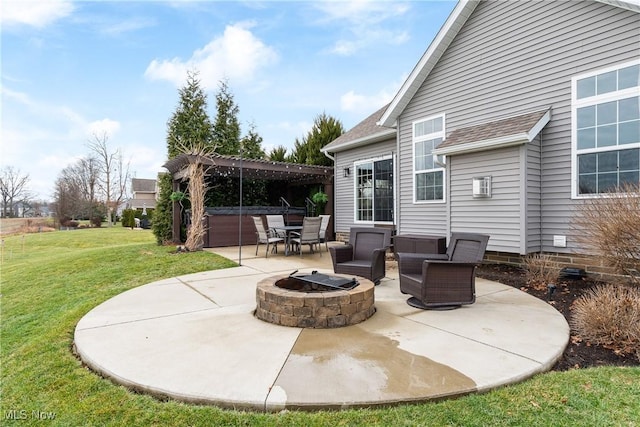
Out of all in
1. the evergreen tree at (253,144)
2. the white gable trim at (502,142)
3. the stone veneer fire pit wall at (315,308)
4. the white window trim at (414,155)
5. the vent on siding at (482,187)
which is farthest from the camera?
the evergreen tree at (253,144)

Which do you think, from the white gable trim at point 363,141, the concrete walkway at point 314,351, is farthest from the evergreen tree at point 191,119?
the concrete walkway at point 314,351

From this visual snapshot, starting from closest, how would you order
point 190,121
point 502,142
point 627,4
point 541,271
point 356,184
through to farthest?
point 627,4 < point 541,271 < point 502,142 < point 356,184 < point 190,121

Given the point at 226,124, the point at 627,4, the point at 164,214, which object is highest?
the point at 226,124

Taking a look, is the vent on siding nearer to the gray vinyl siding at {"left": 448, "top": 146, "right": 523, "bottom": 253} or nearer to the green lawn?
the gray vinyl siding at {"left": 448, "top": 146, "right": 523, "bottom": 253}

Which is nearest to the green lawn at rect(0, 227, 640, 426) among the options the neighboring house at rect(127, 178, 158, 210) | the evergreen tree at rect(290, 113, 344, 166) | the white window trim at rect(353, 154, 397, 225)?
the white window trim at rect(353, 154, 397, 225)

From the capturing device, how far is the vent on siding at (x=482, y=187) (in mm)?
6109

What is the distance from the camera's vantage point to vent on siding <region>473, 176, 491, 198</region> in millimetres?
6109

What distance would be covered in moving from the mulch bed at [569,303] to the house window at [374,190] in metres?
3.69

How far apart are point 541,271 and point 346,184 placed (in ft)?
22.4

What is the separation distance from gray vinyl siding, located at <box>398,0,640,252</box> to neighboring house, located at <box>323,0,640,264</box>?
17 mm

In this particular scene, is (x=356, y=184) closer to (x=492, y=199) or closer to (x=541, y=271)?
(x=492, y=199)

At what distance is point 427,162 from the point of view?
793 cm

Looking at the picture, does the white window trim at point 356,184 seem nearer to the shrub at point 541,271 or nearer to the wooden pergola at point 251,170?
the wooden pergola at point 251,170

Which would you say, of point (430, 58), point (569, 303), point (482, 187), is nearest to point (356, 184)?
point (430, 58)
